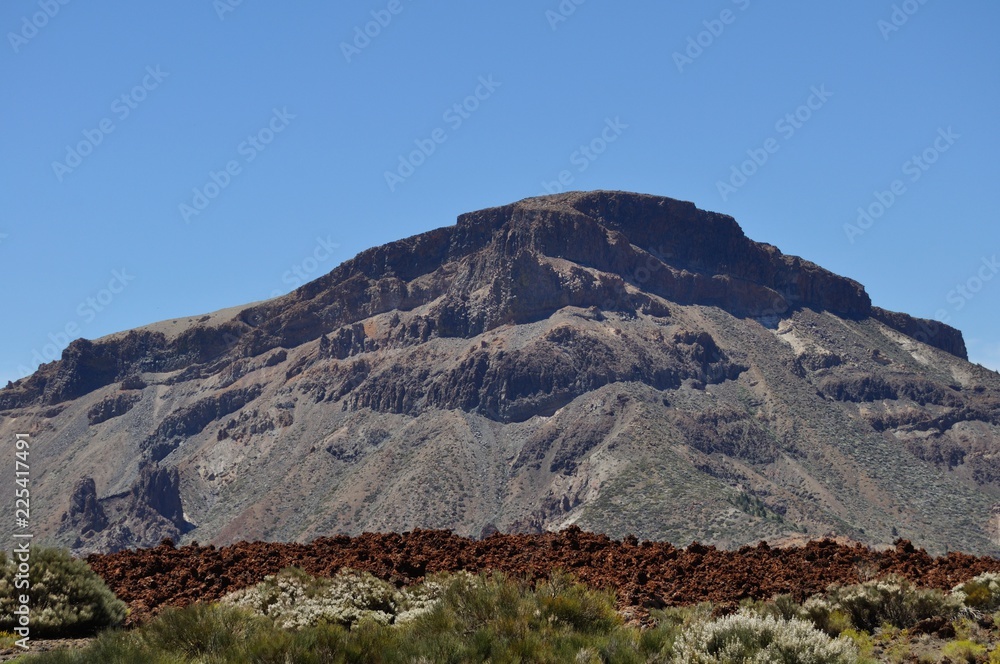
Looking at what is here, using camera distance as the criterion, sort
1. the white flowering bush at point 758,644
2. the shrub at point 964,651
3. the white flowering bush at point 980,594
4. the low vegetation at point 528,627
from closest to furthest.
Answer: the white flowering bush at point 758,644 < the low vegetation at point 528,627 < the shrub at point 964,651 < the white flowering bush at point 980,594

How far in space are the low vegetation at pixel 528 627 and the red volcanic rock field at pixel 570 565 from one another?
927mm

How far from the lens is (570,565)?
19.6 m

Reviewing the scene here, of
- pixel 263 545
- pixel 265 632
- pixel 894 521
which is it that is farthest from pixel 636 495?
pixel 265 632

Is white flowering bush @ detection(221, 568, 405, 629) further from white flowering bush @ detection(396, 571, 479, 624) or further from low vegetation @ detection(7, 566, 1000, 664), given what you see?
white flowering bush @ detection(396, 571, 479, 624)

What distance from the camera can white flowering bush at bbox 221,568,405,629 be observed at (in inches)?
658

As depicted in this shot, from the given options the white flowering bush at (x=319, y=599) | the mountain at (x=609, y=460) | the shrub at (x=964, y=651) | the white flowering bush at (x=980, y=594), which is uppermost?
the mountain at (x=609, y=460)

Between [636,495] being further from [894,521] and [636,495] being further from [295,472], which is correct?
[295,472]

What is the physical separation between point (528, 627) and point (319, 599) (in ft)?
12.4

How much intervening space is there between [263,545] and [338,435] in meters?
160

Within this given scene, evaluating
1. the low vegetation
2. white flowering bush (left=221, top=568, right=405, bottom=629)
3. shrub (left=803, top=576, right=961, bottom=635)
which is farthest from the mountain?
white flowering bush (left=221, top=568, right=405, bottom=629)

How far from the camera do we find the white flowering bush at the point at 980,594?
16.9 metres

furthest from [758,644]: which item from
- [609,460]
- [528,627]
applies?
[609,460]
